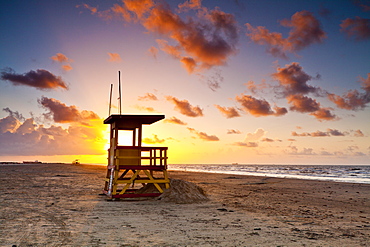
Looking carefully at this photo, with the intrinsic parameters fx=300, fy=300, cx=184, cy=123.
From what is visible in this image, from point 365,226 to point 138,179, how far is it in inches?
387

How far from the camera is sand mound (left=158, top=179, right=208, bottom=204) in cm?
1373

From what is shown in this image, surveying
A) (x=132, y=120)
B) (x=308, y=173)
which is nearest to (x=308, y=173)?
(x=308, y=173)

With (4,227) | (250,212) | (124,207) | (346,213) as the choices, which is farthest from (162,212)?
(346,213)

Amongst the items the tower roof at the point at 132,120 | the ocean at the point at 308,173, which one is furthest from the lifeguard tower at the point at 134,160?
the ocean at the point at 308,173

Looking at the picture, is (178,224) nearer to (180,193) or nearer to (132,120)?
(180,193)

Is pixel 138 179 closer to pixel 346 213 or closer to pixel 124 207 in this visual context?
pixel 124 207

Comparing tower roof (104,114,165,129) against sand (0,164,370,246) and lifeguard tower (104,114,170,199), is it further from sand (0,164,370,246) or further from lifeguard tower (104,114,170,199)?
sand (0,164,370,246)

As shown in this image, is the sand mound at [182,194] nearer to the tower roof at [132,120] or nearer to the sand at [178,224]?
the sand at [178,224]

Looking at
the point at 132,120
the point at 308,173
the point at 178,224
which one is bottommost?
the point at 308,173

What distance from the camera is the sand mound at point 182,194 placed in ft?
45.0

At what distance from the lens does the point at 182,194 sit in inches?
555

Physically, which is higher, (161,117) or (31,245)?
(161,117)

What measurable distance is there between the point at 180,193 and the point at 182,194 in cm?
14

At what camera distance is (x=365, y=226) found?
8953 mm
